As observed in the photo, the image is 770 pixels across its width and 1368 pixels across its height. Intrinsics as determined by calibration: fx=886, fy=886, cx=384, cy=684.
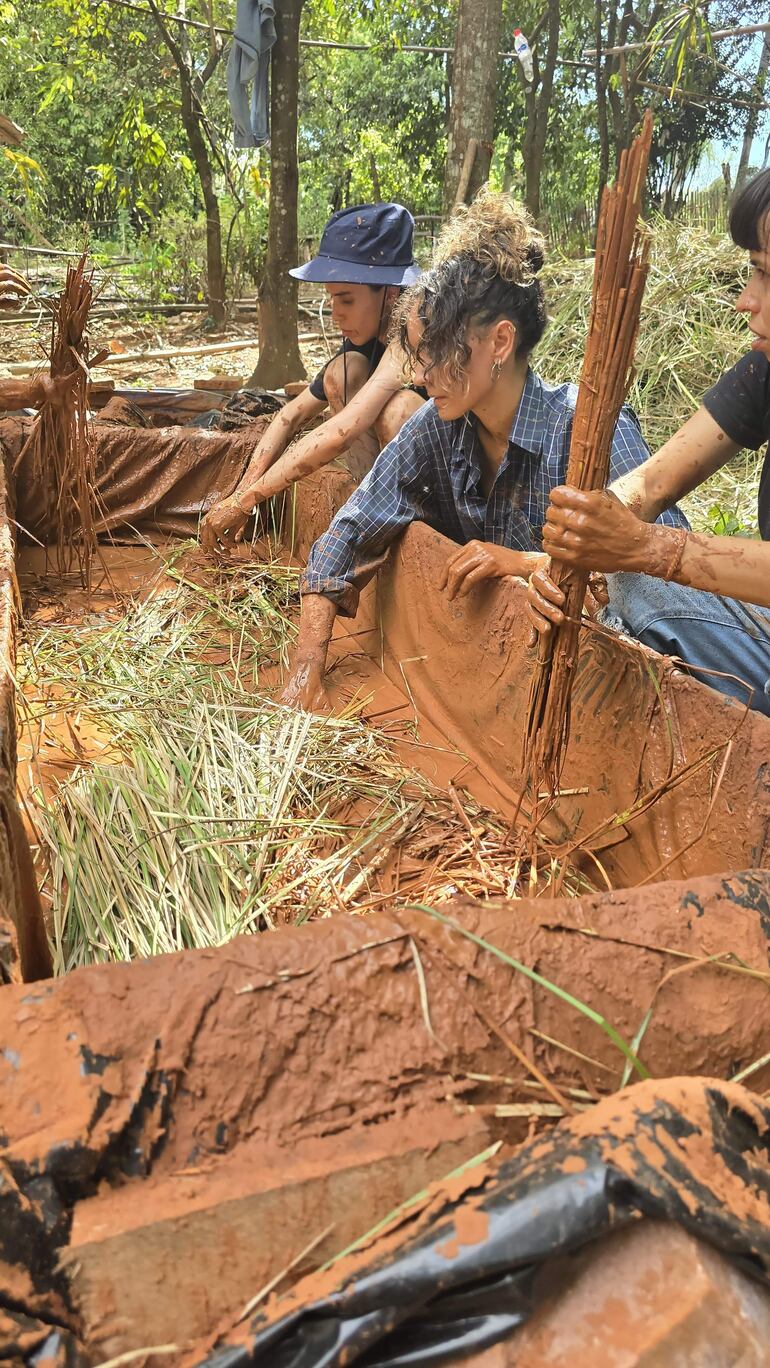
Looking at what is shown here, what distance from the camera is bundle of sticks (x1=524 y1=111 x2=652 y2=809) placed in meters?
1.36

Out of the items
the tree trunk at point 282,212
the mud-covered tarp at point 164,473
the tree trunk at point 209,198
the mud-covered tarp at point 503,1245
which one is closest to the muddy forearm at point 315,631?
the mud-covered tarp at point 164,473

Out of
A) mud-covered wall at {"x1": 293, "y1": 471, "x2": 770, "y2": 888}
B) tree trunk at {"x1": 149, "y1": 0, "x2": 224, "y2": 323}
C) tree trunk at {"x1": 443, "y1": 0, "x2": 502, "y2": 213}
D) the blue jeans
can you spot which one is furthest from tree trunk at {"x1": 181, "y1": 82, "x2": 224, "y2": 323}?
the blue jeans

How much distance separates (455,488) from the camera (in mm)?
2795

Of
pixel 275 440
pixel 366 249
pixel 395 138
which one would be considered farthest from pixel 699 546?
pixel 395 138

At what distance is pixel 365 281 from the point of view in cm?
318

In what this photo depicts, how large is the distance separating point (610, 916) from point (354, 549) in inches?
77.1

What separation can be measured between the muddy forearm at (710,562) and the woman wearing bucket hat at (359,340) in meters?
1.68

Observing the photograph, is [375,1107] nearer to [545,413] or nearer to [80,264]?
[545,413]

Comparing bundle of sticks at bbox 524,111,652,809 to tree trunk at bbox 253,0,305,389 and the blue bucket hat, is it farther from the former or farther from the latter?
tree trunk at bbox 253,0,305,389

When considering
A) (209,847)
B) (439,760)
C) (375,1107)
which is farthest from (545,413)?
(375,1107)

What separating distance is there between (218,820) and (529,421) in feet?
4.65

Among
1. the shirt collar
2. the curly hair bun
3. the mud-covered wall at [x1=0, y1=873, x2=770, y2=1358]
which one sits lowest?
the mud-covered wall at [x1=0, y1=873, x2=770, y2=1358]

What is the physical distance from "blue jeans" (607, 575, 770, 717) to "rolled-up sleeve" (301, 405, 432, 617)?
93 centimetres

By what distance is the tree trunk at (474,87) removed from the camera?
4.88 meters
